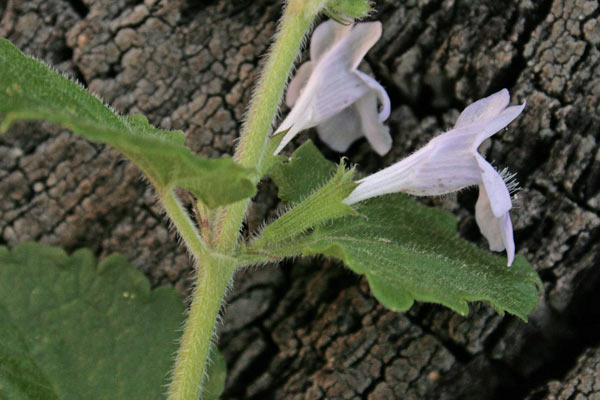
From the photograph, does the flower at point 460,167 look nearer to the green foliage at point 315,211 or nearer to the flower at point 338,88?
the green foliage at point 315,211

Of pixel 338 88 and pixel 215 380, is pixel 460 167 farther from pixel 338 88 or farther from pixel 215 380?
pixel 215 380

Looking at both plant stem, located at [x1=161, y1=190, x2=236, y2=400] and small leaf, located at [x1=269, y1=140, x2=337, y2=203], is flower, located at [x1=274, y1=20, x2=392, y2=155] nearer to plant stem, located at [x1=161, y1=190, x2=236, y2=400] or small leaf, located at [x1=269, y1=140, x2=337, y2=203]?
small leaf, located at [x1=269, y1=140, x2=337, y2=203]

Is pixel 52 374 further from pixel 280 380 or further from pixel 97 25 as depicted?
pixel 97 25

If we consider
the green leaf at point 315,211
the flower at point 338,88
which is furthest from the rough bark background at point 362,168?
the green leaf at point 315,211

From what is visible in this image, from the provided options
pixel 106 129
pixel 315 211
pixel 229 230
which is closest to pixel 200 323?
pixel 229 230

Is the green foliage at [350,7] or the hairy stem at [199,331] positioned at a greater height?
the green foliage at [350,7]

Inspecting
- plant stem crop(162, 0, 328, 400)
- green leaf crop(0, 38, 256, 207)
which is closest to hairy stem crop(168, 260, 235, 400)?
plant stem crop(162, 0, 328, 400)

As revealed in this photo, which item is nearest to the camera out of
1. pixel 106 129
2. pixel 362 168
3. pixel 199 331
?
pixel 106 129
